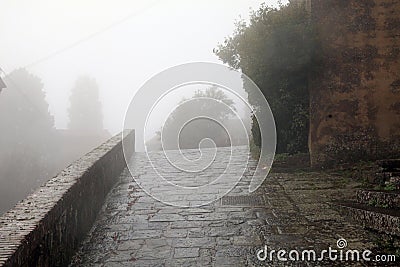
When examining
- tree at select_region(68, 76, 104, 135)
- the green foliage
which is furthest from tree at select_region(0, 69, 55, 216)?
the green foliage

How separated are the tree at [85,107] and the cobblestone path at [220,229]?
153 feet

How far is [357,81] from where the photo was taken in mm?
7539

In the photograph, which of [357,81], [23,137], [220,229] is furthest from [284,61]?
[23,137]

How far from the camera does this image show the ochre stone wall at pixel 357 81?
743cm

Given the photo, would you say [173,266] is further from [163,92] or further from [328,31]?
[328,31]

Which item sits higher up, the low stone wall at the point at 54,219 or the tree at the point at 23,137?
the tree at the point at 23,137

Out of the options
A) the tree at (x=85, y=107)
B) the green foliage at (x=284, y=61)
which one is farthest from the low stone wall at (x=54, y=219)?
the tree at (x=85, y=107)

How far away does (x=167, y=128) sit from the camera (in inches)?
1241

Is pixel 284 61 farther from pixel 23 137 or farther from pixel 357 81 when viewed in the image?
pixel 23 137

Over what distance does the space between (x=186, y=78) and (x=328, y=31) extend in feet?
8.55

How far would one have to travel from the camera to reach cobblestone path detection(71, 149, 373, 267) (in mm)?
3723

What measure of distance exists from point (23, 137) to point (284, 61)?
29.2m

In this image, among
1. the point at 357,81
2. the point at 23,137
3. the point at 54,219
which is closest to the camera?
the point at 54,219

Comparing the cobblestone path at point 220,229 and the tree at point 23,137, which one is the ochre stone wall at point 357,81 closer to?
the cobblestone path at point 220,229
